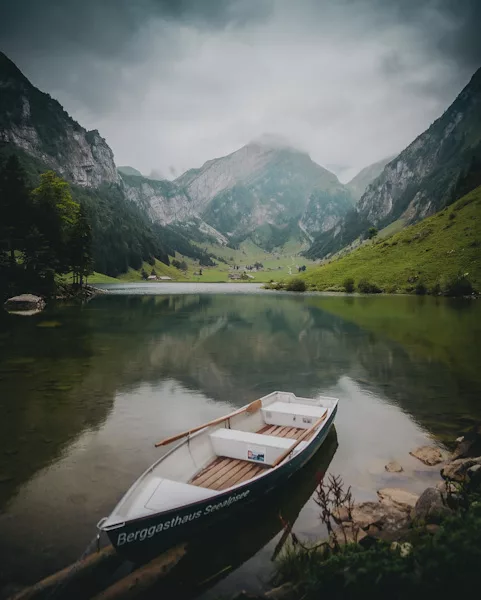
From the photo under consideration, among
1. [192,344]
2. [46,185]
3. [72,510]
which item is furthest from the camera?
[46,185]

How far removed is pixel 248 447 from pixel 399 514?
518 cm

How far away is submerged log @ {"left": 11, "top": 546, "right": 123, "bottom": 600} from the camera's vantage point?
927 centimetres

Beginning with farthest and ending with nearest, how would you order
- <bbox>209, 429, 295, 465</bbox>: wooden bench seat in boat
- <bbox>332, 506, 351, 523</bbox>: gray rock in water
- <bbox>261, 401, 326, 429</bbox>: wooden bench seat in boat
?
<bbox>261, 401, 326, 429</bbox>: wooden bench seat in boat → <bbox>209, 429, 295, 465</bbox>: wooden bench seat in boat → <bbox>332, 506, 351, 523</bbox>: gray rock in water

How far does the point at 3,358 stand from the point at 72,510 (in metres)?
27.4

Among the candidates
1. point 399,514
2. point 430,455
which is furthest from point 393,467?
point 399,514

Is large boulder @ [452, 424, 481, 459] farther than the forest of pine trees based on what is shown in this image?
No

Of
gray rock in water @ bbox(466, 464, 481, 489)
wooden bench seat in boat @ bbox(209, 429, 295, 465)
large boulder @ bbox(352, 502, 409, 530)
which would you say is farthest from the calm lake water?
gray rock in water @ bbox(466, 464, 481, 489)

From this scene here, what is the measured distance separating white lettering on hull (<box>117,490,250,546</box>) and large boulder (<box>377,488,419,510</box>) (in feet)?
17.9

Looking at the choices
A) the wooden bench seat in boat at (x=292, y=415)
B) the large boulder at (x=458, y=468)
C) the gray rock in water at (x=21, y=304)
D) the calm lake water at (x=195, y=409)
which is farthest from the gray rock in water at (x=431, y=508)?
the gray rock in water at (x=21, y=304)

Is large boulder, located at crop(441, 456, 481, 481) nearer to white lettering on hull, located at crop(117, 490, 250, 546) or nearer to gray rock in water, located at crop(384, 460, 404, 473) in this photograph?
gray rock in water, located at crop(384, 460, 404, 473)

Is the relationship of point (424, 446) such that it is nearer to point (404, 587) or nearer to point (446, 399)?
point (446, 399)

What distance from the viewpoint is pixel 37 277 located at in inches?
3273

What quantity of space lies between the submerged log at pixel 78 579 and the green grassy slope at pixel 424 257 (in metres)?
128

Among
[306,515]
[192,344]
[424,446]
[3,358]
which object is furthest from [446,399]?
[3,358]
